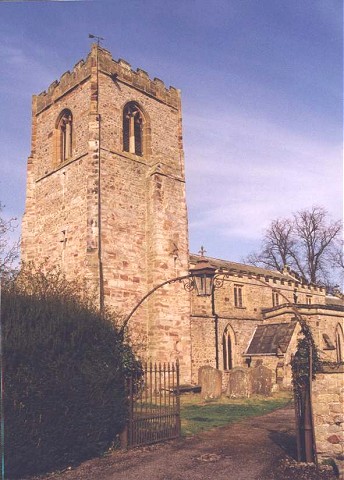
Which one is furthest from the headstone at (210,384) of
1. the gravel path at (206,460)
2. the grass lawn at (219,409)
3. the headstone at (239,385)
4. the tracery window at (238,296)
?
the tracery window at (238,296)

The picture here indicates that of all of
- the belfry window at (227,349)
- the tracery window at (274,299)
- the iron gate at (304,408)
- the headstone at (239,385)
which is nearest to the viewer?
the iron gate at (304,408)

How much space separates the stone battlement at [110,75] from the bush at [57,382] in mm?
14150

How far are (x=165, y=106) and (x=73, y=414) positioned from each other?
60.0 ft

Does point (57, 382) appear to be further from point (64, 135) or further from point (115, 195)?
point (64, 135)

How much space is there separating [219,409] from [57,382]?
8610mm

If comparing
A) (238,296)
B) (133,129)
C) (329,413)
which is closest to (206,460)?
(329,413)

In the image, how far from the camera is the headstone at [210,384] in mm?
18344

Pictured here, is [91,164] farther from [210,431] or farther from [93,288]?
[210,431]

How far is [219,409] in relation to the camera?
15.5 m

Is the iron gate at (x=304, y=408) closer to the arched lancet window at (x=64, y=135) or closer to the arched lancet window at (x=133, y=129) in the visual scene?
the arched lancet window at (x=133, y=129)

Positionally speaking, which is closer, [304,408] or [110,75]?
[304,408]

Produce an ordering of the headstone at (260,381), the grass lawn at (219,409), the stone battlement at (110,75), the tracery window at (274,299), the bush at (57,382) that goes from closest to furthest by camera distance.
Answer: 1. the bush at (57,382)
2. the grass lawn at (219,409)
3. the headstone at (260,381)
4. the stone battlement at (110,75)
5. the tracery window at (274,299)

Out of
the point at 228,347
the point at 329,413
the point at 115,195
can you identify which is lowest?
the point at 329,413

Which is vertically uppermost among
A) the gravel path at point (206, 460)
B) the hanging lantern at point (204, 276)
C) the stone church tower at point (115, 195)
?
the stone church tower at point (115, 195)
